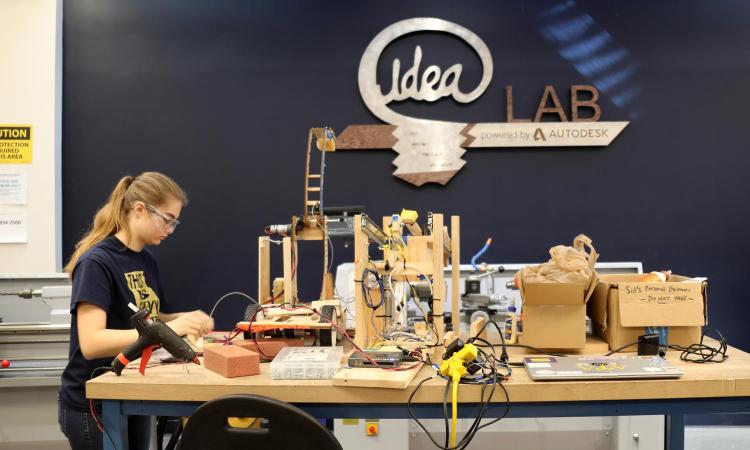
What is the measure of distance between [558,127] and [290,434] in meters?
2.69

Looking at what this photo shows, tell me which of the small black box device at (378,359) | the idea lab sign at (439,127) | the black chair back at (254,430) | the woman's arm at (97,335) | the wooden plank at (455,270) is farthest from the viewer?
the idea lab sign at (439,127)

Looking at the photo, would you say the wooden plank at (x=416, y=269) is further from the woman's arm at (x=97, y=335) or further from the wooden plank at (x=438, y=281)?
the woman's arm at (x=97, y=335)

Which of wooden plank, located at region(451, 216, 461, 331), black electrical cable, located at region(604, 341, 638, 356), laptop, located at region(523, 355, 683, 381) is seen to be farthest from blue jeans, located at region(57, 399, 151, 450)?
black electrical cable, located at region(604, 341, 638, 356)

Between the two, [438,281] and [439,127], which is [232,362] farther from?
[439,127]

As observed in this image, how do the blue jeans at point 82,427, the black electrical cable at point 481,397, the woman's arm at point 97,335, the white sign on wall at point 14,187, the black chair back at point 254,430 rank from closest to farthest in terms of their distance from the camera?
1. the black chair back at point 254,430
2. the black electrical cable at point 481,397
3. the woman's arm at point 97,335
4. the blue jeans at point 82,427
5. the white sign on wall at point 14,187

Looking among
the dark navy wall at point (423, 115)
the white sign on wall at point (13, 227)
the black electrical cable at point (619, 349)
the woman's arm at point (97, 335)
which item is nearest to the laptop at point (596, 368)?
the black electrical cable at point (619, 349)

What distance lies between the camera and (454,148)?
324 cm

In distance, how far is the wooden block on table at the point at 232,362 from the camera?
4.44 feet

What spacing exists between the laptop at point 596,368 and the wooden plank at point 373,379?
0.31 m

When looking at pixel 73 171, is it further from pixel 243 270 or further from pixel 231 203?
pixel 243 270

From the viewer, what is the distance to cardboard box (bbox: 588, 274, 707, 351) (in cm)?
165

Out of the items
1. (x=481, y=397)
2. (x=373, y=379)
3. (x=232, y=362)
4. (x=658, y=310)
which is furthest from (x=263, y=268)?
(x=658, y=310)

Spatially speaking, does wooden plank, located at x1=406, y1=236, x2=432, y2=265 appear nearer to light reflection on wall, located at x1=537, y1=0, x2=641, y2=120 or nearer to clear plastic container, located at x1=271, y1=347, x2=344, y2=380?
clear plastic container, located at x1=271, y1=347, x2=344, y2=380

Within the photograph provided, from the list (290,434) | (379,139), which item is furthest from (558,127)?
(290,434)
